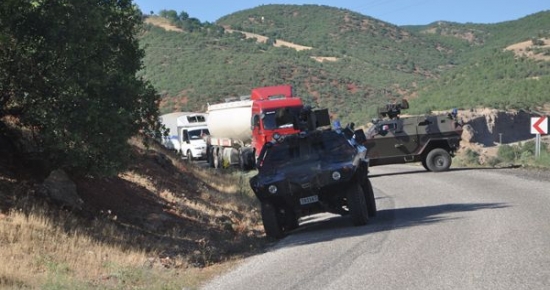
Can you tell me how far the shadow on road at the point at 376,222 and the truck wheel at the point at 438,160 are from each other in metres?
11.0

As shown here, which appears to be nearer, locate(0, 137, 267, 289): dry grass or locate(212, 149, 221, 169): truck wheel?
locate(0, 137, 267, 289): dry grass

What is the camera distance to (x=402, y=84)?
8838 cm

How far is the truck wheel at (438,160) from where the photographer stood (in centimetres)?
2735

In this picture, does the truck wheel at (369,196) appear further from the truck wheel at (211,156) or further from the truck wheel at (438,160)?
Answer: the truck wheel at (211,156)

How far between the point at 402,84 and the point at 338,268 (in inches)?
3168

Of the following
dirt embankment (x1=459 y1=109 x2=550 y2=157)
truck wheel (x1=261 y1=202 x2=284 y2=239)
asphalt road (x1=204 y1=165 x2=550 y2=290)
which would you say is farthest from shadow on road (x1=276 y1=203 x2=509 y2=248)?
dirt embankment (x1=459 y1=109 x2=550 y2=157)

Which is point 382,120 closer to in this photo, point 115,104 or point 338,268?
point 115,104

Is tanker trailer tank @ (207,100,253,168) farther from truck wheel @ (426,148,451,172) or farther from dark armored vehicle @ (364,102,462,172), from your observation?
truck wheel @ (426,148,451,172)

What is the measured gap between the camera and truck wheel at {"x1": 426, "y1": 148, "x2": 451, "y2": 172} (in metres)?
27.3

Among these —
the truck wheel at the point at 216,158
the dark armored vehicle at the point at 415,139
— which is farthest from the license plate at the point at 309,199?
the truck wheel at the point at 216,158

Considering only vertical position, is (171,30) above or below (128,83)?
above

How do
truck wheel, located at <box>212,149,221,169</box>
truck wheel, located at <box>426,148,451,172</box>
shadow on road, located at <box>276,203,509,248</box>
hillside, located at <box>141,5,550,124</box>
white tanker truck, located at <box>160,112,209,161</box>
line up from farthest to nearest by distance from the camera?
hillside, located at <box>141,5,550,124</box> < white tanker truck, located at <box>160,112,209,161</box> < truck wheel, located at <box>212,149,221,169</box> < truck wheel, located at <box>426,148,451,172</box> < shadow on road, located at <box>276,203,509,248</box>

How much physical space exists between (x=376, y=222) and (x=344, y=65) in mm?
Result: 84784

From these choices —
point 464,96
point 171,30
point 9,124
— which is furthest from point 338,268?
point 171,30
